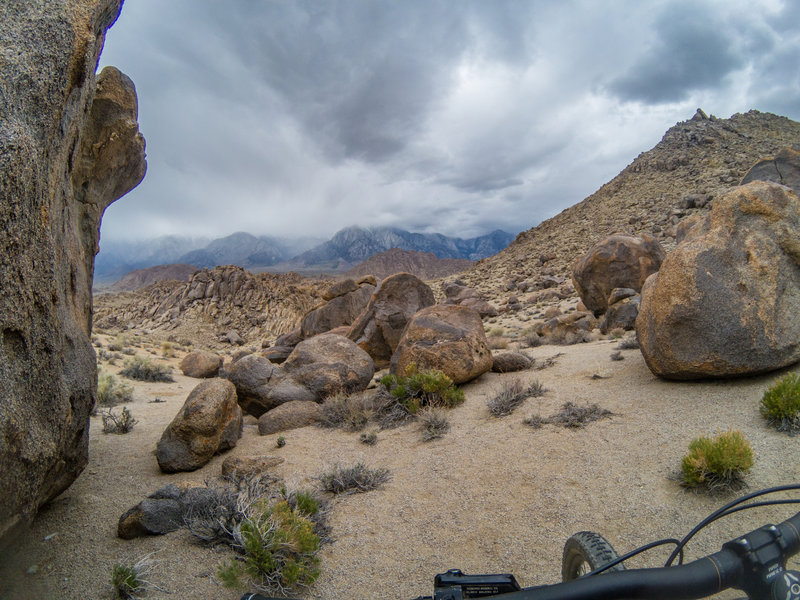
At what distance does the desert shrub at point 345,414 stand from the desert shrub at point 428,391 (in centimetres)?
69

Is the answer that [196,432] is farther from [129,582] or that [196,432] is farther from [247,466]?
[129,582]

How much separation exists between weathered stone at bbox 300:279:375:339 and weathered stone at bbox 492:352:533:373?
10.9 m

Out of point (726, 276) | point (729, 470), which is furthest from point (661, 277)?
point (729, 470)

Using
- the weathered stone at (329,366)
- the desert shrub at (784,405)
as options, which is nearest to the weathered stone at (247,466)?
the weathered stone at (329,366)

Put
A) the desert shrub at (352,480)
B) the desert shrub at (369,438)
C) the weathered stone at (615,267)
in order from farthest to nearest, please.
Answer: the weathered stone at (615,267) < the desert shrub at (369,438) < the desert shrub at (352,480)

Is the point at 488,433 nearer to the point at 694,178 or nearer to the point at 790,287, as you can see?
the point at 790,287

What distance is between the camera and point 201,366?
664 inches

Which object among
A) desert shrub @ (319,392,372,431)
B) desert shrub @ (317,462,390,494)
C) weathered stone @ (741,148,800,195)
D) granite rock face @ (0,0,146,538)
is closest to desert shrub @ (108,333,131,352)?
desert shrub @ (319,392,372,431)

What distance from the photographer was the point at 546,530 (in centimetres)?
402

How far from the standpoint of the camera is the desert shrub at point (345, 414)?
7648mm

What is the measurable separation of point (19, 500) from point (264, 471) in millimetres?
3050

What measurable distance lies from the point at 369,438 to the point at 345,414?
1141mm

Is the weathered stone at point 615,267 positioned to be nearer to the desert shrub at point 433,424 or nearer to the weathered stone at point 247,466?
the desert shrub at point 433,424

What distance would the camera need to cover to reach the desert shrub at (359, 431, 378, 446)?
687 cm
